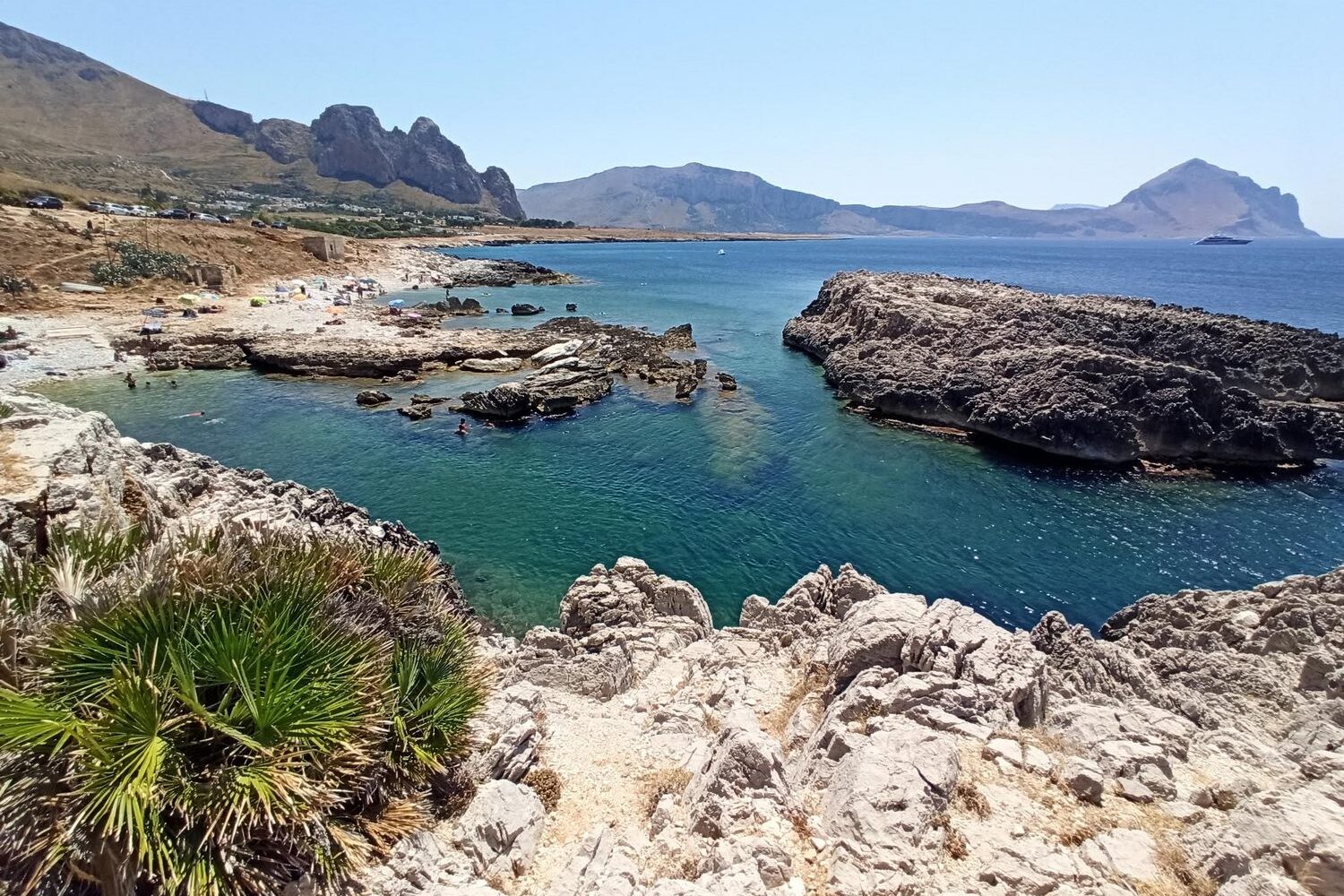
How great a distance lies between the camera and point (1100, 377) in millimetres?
34750

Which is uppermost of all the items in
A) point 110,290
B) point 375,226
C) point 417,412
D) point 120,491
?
point 375,226

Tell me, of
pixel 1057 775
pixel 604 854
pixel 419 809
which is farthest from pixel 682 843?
pixel 1057 775

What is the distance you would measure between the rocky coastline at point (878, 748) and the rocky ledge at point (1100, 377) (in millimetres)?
19120

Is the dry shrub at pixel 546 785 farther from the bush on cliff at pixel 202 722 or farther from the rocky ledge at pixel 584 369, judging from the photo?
the rocky ledge at pixel 584 369

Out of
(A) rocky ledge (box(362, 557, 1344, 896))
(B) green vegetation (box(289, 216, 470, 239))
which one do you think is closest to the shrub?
(A) rocky ledge (box(362, 557, 1344, 896))

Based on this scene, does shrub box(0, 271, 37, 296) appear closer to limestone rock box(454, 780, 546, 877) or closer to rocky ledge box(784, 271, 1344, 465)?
rocky ledge box(784, 271, 1344, 465)

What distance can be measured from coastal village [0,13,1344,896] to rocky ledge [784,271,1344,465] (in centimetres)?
27

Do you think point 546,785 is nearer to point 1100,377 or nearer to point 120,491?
point 120,491

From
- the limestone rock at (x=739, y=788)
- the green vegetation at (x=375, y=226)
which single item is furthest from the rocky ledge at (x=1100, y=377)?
the green vegetation at (x=375, y=226)

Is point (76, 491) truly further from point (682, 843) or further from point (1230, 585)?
point (1230, 585)

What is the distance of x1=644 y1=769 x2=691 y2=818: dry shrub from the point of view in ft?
32.6

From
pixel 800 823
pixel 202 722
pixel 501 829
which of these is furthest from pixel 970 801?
pixel 202 722

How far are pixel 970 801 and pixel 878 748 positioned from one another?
4.44 feet

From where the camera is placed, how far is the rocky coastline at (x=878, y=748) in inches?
302
